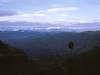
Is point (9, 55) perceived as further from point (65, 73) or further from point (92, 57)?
point (92, 57)

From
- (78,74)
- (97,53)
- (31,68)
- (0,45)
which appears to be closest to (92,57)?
(97,53)

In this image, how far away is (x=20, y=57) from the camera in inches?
2504

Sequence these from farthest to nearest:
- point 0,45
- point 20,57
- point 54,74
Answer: point 0,45, point 20,57, point 54,74

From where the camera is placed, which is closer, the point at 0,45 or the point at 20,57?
the point at 20,57

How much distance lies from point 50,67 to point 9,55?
977 centimetres

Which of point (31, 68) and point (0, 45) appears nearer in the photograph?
point (31, 68)

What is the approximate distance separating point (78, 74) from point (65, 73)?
1005cm

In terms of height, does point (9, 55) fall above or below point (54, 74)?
above

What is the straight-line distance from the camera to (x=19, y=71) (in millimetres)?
55750

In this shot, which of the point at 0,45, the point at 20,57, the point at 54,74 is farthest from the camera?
the point at 0,45

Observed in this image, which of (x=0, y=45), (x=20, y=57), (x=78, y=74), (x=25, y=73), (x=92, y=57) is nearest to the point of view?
(x=25, y=73)

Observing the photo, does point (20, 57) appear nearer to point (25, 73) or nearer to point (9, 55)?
point (9, 55)

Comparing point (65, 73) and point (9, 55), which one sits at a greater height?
point (9, 55)

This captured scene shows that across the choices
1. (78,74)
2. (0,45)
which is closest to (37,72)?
(78,74)
